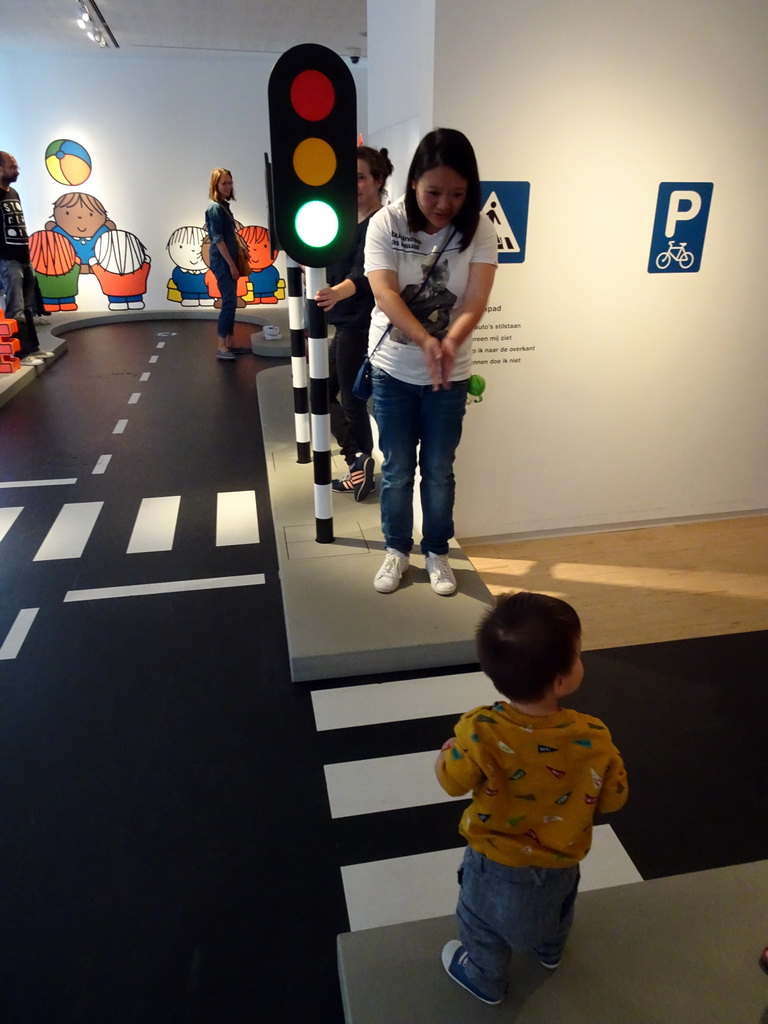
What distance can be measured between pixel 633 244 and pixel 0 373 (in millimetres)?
5131

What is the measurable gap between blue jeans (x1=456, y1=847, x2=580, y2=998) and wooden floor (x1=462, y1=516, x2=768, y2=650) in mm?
1456

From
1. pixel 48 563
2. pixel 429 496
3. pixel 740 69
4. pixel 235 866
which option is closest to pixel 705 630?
pixel 429 496

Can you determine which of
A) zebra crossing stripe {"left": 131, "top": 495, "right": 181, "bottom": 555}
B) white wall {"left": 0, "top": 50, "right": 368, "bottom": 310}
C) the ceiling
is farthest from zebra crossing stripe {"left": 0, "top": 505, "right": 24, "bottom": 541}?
white wall {"left": 0, "top": 50, "right": 368, "bottom": 310}

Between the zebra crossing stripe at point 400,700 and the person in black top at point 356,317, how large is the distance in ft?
4.23

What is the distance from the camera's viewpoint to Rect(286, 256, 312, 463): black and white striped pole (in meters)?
3.65

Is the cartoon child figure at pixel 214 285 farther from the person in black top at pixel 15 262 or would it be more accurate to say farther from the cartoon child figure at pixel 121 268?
the person in black top at pixel 15 262

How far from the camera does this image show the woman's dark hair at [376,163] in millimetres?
2823

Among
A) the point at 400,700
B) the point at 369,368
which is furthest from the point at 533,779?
the point at 369,368

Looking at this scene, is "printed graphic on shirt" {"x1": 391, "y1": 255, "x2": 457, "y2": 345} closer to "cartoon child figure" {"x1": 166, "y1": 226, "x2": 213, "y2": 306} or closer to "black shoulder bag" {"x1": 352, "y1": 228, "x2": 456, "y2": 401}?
"black shoulder bag" {"x1": 352, "y1": 228, "x2": 456, "y2": 401}

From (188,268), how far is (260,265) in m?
0.98

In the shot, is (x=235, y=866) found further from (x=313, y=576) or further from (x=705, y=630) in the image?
(x=705, y=630)

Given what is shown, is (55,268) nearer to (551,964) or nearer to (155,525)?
(155,525)

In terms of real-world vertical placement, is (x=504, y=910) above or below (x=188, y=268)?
below

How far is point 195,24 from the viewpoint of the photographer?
7.79 meters
